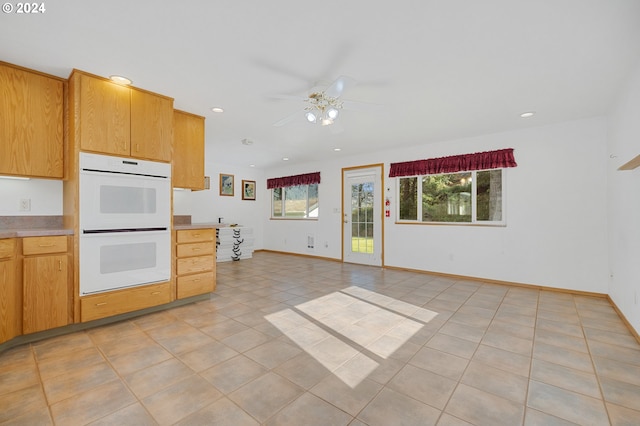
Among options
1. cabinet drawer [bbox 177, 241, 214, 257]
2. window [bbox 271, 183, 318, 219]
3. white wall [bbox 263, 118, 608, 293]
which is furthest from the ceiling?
window [bbox 271, 183, 318, 219]

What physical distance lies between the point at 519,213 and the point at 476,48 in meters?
3.01

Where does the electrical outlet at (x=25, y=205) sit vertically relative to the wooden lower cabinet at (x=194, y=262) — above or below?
above

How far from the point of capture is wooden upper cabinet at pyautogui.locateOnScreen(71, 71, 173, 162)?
256 cm

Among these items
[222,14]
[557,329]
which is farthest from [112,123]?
[557,329]

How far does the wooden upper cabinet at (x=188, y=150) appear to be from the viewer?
349 cm

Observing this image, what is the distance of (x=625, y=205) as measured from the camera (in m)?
2.80

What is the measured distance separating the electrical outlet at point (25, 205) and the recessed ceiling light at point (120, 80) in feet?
4.83

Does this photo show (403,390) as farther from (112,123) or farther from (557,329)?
(112,123)

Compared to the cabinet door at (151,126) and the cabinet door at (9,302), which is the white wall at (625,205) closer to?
the cabinet door at (151,126)

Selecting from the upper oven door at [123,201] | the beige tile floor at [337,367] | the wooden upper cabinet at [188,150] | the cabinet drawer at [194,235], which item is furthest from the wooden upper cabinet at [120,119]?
the beige tile floor at [337,367]

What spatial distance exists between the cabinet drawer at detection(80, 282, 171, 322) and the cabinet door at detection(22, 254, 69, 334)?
0.51ft

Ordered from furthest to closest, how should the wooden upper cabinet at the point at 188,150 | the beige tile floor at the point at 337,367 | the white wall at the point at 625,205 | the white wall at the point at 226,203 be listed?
the white wall at the point at 226,203
the wooden upper cabinet at the point at 188,150
the white wall at the point at 625,205
the beige tile floor at the point at 337,367

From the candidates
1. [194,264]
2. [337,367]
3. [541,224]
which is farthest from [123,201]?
[541,224]

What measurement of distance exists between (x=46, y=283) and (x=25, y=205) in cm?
93
